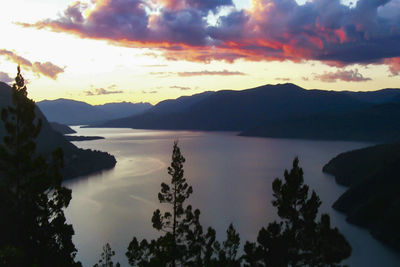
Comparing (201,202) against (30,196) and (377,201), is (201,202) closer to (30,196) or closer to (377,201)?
(377,201)

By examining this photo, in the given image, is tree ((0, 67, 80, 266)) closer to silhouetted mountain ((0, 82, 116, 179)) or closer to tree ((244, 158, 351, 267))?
tree ((244, 158, 351, 267))

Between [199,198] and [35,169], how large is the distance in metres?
80.9

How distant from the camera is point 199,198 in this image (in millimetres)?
100750

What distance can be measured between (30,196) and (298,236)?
19.8m

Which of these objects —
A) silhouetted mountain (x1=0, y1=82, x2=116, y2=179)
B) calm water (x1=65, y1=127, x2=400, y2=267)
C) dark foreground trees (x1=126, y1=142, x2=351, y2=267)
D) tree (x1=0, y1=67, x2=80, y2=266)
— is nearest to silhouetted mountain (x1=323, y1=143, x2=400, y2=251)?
calm water (x1=65, y1=127, x2=400, y2=267)

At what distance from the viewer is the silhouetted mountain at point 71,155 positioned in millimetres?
146125

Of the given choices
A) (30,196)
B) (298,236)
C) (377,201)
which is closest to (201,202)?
(377,201)

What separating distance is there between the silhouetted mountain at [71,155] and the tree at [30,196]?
396 ft

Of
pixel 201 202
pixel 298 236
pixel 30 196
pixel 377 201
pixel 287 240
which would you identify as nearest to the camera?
pixel 30 196

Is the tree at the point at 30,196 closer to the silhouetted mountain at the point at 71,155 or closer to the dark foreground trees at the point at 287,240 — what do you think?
the dark foreground trees at the point at 287,240

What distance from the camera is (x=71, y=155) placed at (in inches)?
6152

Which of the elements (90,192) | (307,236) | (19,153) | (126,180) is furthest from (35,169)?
(126,180)

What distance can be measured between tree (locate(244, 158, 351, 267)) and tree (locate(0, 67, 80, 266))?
53.2 feet

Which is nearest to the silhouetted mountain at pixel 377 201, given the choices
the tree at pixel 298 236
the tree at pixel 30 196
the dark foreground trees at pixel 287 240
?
the tree at pixel 298 236
